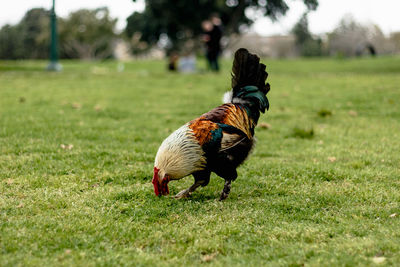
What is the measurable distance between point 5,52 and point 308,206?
58.0 meters

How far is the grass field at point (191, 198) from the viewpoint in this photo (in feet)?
11.6

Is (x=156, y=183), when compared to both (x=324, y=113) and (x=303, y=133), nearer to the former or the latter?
(x=303, y=133)

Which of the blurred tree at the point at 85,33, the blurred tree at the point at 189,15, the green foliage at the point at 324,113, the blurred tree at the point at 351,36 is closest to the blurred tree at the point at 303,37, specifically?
the blurred tree at the point at 351,36

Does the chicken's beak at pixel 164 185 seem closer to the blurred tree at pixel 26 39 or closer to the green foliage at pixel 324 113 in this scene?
the green foliage at pixel 324 113

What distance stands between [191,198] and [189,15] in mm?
28796

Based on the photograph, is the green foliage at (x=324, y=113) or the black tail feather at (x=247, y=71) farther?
the green foliage at (x=324, y=113)

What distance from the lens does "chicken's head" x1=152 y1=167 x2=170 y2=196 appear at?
15.1 feet

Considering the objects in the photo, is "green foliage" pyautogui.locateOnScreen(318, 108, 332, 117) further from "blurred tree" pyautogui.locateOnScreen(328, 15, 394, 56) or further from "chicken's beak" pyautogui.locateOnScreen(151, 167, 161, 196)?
"blurred tree" pyautogui.locateOnScreen(328, 15, 394, 56)

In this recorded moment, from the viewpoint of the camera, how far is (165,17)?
32.7m

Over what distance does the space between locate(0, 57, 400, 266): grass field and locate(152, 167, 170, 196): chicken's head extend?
133mm

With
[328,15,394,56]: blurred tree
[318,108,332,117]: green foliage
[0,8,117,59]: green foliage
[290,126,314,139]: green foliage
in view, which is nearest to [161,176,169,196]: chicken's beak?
[290,126,314,139]: green foliage

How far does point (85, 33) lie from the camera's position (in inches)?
2215

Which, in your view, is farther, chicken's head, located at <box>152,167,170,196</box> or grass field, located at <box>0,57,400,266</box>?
Answer: chicken's head, located at <box>152,167,170,196</box>

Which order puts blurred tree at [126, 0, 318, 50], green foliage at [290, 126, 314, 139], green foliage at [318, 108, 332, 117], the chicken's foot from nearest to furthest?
the chicken's foot → green foliage at [290, 126, 314, 139] → green foliage at [318, 108, 332, 117] → blurred tree at [126, 0, 318, 50]
